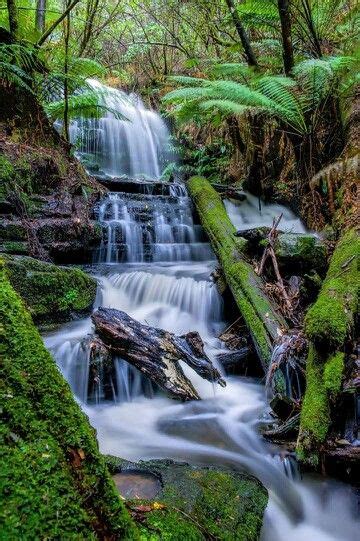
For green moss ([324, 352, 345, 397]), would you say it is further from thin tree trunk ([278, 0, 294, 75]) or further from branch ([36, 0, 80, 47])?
branch ([36, 0, 80, 47])

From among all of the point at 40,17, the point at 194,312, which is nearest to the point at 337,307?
the point at 194,312

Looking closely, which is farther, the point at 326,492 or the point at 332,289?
the point at 332,289

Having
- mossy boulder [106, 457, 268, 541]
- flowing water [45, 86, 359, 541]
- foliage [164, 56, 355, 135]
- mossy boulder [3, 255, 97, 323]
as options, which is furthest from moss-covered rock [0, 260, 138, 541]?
foliage [164, 56, 355, 135]

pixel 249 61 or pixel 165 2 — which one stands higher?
pixel 165 2

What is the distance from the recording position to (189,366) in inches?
147

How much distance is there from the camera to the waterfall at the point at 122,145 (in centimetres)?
1076

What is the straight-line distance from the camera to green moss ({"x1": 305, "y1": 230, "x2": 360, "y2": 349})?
2688 mm

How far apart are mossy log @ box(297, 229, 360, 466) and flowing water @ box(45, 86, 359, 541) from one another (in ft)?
1.03

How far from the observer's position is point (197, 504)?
1.77 metres

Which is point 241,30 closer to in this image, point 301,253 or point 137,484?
point 301,253

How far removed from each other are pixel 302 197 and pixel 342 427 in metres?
4.65

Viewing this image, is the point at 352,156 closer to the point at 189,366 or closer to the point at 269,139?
the point at 269,139

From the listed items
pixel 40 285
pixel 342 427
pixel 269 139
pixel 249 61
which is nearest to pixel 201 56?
pixel 249 61

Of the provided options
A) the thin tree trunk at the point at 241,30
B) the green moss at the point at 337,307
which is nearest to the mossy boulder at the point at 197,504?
the green moss at the point at 337,307
